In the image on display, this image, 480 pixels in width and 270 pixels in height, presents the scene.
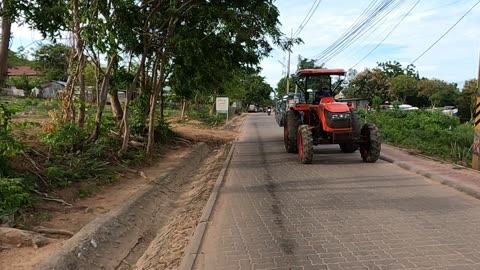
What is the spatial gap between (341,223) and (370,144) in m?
6.46

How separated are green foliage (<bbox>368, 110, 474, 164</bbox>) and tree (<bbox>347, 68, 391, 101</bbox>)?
143 ft

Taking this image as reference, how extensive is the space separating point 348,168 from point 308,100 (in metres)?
4.29

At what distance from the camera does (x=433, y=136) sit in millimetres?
19734

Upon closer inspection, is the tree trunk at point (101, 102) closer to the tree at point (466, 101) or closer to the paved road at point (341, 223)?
the paved road at point (341, 223)

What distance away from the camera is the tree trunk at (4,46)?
9562 millimetres

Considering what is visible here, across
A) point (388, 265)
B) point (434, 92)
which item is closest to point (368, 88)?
point (434, 92)

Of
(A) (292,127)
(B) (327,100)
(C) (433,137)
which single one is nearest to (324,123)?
(B) (327,100)

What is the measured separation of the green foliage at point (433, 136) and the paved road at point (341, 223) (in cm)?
450

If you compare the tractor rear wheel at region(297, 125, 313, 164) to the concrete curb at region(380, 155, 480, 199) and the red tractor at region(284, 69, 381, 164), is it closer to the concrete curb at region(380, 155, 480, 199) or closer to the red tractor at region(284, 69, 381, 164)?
the red tractor at region(284, 69, 381, 164)

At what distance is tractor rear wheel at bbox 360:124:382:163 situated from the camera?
12.8 meters

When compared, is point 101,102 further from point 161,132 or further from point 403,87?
point 403,87

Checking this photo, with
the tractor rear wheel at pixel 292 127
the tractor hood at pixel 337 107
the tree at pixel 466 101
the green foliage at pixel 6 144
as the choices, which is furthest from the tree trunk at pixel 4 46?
the tree at pixel 466 101

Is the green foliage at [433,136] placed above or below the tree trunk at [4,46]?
below

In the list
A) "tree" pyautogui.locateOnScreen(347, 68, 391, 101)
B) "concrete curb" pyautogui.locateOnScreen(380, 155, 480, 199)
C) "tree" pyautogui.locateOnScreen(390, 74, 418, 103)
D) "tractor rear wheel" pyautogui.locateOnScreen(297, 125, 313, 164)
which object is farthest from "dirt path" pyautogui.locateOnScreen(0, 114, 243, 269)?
"tree" pyautogui.locateOnScreen(347, 68, 391, 101)
